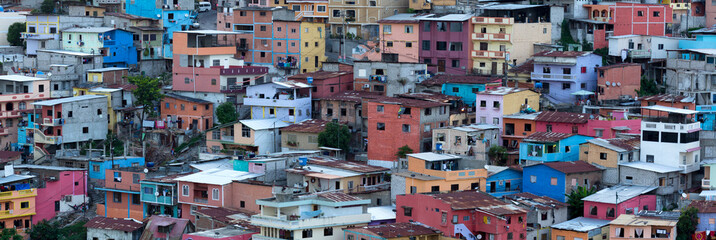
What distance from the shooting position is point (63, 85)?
63.3 metres

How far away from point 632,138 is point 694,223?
5.62m

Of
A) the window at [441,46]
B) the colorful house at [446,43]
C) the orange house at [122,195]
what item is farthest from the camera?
the window at [441,46]

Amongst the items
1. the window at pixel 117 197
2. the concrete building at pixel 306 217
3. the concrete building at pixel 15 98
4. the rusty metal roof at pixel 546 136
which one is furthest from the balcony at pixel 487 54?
the concrete building at pixel 15 98

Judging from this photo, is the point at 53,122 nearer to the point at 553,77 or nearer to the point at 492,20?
the point at 492,20

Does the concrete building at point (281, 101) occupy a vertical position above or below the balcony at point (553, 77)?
below

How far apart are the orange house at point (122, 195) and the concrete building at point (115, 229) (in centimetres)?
226

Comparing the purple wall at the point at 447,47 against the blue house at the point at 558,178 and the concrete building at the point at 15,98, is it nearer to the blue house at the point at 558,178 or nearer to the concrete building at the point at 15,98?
the blue house at the point at 558,178

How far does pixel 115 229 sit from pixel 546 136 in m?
14.3

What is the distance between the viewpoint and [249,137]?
57438mm

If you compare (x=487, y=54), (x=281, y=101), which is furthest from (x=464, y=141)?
(x=487, y=54)

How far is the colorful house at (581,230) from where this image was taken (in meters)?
47.1

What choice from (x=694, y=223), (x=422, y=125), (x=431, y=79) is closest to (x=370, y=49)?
(x=431, y=79)

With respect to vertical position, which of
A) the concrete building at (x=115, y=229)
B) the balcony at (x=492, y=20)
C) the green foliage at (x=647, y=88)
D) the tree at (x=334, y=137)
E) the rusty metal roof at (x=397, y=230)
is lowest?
the concrete building at (x=115, y=229)

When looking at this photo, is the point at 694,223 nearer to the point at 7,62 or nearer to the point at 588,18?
the point at 588,18
